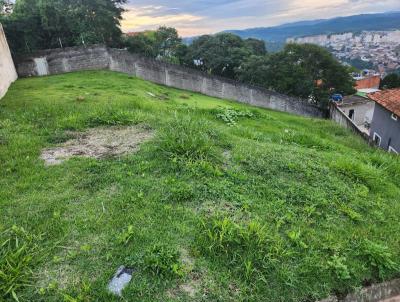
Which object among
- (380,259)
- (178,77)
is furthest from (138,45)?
(380,259)

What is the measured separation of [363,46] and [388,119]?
100371 mm

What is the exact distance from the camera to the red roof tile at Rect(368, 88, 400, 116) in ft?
31.7

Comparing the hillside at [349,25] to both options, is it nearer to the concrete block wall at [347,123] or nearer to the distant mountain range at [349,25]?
the distant mountain range at [349,25]

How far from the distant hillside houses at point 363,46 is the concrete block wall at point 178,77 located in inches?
2192

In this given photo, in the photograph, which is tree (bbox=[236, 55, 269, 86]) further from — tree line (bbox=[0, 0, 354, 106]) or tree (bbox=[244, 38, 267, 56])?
tree (bbox=[244, 38, 267, 56])

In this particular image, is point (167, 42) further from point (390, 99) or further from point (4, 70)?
point (390, 99)

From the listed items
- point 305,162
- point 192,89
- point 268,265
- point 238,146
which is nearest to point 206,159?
point 238,146

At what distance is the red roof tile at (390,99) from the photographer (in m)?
9.65

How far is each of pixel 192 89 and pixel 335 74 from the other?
387 inches

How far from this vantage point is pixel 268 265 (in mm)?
2865

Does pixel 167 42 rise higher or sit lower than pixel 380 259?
higher

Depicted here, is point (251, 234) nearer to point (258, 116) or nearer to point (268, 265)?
point (268, 265)

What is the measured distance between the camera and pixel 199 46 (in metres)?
27.1

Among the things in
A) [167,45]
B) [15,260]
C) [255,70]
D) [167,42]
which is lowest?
[255,70]
